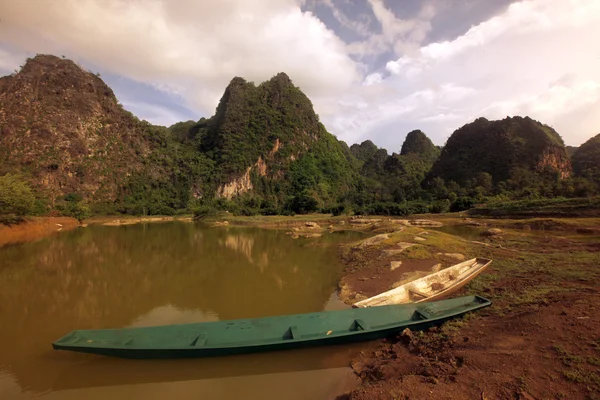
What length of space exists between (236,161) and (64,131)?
33.7m

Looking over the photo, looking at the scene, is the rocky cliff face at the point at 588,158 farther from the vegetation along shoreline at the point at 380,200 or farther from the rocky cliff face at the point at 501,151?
the rocky cliff face at the point at 501,151

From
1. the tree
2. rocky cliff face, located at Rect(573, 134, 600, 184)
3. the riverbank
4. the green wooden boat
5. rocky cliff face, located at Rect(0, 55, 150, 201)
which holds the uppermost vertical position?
rocky cliff face, located at Rect(0, 55, 150, 201)

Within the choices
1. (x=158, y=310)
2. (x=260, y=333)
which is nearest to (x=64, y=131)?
(x=158, y=310)

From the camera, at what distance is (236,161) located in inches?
2881

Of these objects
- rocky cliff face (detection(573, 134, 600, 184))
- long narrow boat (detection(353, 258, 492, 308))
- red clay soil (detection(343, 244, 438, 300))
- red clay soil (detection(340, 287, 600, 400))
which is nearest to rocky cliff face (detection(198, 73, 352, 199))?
rocky cliff face (detection(573, 134, 600, 184))

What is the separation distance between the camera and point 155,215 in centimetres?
5809

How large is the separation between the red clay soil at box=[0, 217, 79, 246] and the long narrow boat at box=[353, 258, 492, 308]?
28479 mm

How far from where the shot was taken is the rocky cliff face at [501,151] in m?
53.5

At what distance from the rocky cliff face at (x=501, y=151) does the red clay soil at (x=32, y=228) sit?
6692 centimetres

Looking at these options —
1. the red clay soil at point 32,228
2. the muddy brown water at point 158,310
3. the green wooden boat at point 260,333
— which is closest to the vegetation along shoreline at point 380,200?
the red clay soil at point 32,228

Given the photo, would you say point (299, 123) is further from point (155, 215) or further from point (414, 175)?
point (155, 215)

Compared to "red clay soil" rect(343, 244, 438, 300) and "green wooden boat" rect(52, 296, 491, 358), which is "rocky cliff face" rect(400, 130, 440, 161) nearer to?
"red clay soil" rect(343, 244, 438, 300)

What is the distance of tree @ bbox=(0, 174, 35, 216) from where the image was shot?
27.8 meters

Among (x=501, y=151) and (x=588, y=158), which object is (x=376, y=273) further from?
(x=588, y=158)
